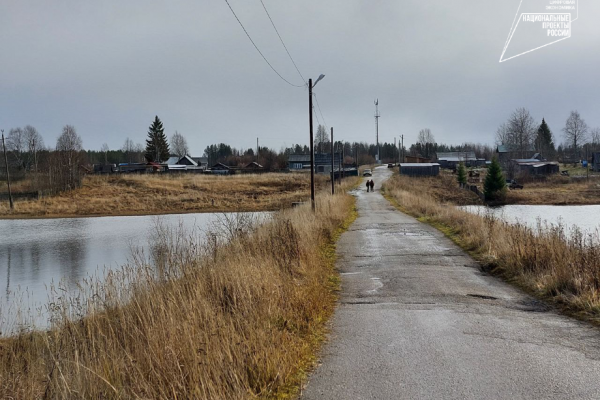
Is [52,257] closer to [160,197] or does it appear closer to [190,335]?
[190,335]

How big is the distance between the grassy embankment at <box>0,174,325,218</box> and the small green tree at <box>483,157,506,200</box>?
23310 mm

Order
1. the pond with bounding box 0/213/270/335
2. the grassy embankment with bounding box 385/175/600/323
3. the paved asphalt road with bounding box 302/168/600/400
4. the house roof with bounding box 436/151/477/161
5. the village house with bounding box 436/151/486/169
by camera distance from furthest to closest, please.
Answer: the house roof with bounding box 436/151/477/161 → the village house with bounding box 436/151/486/169 → the pond with bounding box 0/213/270/335 → the grassy embankment with bounding box 385/175/600/323 → the paved asphalt road with bounding box 302/168/600/400

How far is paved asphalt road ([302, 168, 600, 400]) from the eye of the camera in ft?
14.4

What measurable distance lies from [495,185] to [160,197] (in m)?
42.0

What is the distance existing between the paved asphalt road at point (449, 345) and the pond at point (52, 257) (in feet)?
17.1

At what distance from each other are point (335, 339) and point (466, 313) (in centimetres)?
236

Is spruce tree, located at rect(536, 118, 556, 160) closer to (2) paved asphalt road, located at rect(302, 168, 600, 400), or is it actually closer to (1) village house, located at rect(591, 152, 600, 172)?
(1) village house, located at rect(591, 152, 600, 172)

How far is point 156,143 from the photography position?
117812 millimetres

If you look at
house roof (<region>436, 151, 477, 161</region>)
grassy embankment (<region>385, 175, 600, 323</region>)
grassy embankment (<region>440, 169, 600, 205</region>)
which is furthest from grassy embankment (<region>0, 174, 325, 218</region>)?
house roof (<region>436, 151, 477, 161</region>)

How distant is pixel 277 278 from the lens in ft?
24.7

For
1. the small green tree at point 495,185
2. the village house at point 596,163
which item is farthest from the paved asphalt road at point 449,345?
the village house at point 596,163

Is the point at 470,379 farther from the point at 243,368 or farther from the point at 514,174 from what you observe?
the point at 514,174

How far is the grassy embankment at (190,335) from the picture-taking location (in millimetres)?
4211

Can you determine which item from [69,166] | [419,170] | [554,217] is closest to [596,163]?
[419,170]
